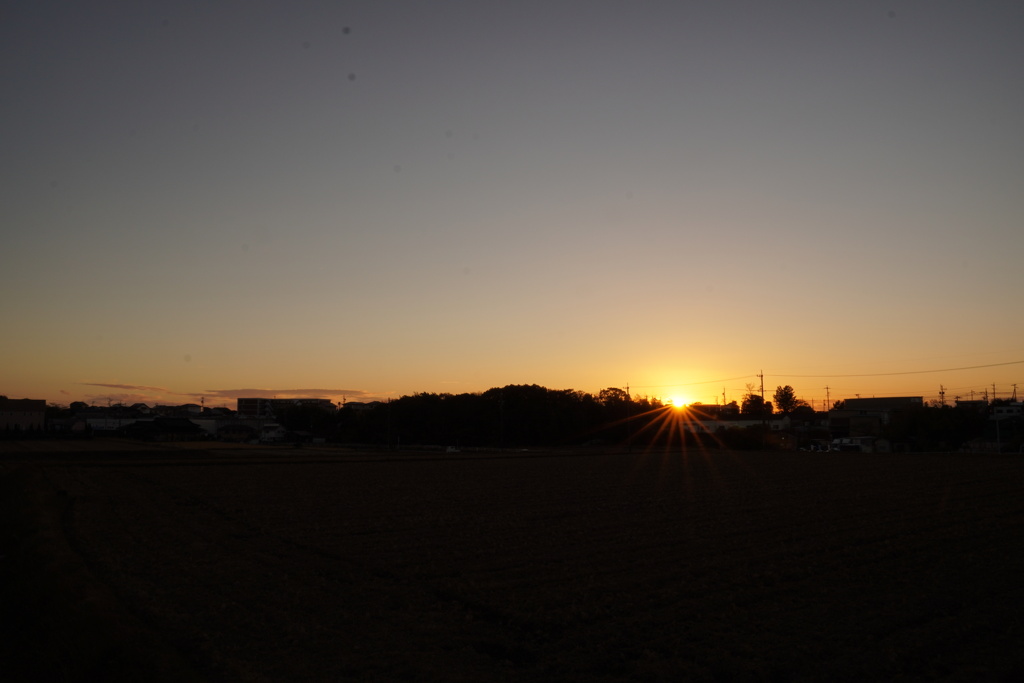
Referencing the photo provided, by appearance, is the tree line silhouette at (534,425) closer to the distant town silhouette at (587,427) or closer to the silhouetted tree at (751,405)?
the distant town silhouette at (587,427)

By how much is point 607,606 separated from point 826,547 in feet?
25.8

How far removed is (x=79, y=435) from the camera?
9669 centimetres

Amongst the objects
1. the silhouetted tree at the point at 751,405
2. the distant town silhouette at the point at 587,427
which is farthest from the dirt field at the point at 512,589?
the silhouetted tree at the point at 751,405

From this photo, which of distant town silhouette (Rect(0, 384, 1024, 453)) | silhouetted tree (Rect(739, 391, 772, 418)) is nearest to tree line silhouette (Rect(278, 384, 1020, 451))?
distant town silhouette (Rect(0, 384, 1024, 453))

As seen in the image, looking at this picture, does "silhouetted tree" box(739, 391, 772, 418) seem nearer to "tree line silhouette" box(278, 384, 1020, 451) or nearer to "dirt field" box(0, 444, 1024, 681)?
"tree line silhouette" box(278, 384, 1020, 451)

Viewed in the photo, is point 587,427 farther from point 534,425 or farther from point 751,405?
point 751,405

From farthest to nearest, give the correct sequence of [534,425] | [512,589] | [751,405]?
[751,405] → [534,425] → [512,589]

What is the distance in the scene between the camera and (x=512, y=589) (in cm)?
1219

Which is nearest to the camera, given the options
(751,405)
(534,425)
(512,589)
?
(512,589)

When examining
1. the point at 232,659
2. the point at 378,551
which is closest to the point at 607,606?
the point at 232,659

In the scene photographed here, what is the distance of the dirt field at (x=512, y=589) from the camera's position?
8.58m

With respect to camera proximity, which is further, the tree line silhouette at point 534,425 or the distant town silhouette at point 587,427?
the tree line silhouette at point 534,425

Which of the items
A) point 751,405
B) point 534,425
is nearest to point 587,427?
point 534,425

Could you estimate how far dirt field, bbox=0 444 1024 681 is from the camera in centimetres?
858
